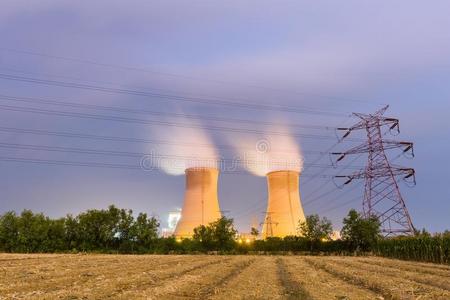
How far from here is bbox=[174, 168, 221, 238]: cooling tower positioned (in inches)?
2056

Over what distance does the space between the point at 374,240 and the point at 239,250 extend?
15.1m

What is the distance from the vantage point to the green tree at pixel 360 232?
171 ft

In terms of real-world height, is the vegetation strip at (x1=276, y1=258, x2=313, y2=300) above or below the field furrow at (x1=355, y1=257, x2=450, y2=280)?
below

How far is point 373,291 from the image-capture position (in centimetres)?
1255

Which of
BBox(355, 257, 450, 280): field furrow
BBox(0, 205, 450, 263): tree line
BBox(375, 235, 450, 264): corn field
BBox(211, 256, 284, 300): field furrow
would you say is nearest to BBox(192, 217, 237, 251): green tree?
BBox(0, 205, 450, 263): tree line

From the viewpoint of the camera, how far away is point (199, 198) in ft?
172

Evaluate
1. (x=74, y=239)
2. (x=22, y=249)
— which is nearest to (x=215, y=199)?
(x=74, y=239)

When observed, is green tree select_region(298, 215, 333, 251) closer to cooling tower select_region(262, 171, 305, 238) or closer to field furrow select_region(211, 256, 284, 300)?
cooling tower select_region(262, 171, 305, 238)

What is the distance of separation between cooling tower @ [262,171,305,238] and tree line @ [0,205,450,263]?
1.21 m

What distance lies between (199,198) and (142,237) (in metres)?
7.50

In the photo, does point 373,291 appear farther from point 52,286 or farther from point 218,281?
point 52,286

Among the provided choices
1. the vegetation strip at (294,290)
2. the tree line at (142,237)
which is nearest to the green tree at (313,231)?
the tree line at (142,237)

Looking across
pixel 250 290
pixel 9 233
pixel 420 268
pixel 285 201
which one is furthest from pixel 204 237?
pixel 250 290

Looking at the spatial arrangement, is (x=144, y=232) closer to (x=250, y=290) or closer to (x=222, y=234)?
(x=222, y=234)
